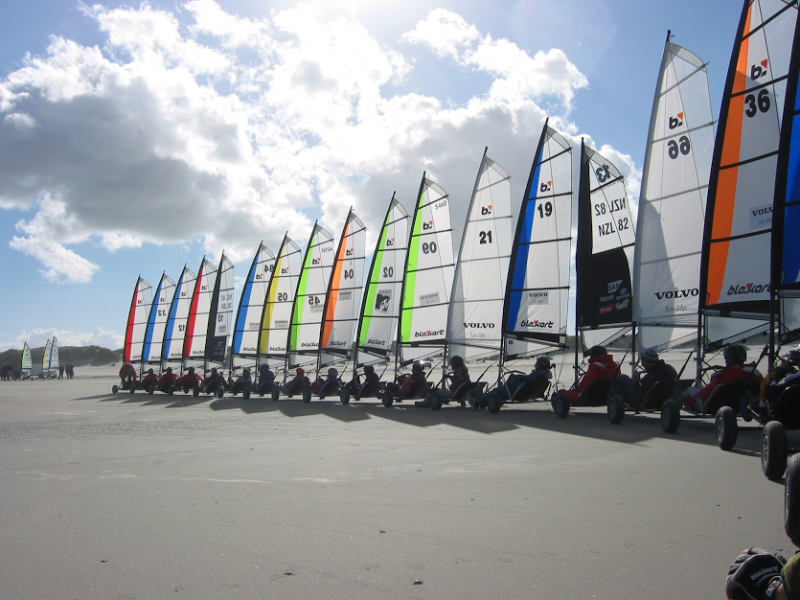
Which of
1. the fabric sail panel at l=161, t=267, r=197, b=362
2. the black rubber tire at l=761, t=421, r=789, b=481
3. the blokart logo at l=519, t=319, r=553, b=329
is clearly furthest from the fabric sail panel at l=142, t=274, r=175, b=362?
the black rubber tire at l=761, t=421, r=789, b=481

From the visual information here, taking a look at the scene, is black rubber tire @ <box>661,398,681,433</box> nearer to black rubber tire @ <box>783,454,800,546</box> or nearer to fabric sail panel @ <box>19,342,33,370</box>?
black rubber tire @ <box>783,454,800,546</box>

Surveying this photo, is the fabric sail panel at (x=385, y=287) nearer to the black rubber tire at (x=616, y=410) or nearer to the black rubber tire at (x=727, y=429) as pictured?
the black rubber tire at (x=616, y=410)

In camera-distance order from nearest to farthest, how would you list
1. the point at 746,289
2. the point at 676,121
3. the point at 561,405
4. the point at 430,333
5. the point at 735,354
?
1. the point at 735,354
2. the point at 746,289
3. the point at 561,405
4. the point at 676,121
5. the point at 430,333

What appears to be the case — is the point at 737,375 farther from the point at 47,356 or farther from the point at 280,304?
the point at 47,356

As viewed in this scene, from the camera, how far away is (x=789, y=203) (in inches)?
295

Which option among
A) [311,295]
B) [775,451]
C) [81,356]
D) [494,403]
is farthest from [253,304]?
[81,356]

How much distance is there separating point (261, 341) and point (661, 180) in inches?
816

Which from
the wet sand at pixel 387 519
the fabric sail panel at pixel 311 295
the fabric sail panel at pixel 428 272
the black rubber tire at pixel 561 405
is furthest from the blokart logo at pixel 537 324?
the fabric sail panel at pixel 311 295

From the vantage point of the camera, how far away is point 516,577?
322 centimetres

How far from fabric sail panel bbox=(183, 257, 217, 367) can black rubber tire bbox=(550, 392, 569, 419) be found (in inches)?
1027

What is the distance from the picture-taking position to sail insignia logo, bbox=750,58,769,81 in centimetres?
1041

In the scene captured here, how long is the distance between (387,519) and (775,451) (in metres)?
3.75

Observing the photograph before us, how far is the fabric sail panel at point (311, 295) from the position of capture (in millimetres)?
26766

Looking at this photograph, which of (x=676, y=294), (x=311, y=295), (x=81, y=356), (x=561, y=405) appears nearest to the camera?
(x=561, y=405)
